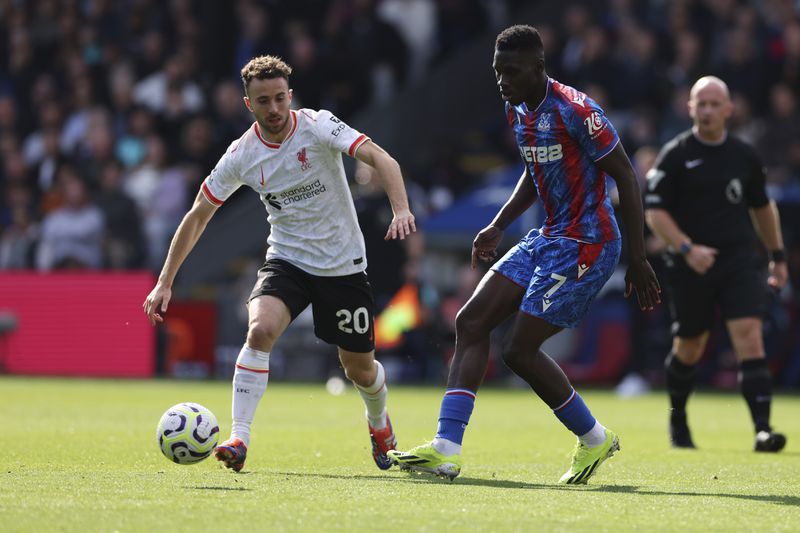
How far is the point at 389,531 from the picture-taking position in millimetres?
5340

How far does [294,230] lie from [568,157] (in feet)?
5.59

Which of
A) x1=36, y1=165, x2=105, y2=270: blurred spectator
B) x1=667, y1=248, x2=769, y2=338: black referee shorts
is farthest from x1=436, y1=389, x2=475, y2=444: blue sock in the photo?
x1=36, y1=165, x2=105, y2=270: blurred spectator

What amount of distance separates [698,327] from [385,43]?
497 inches

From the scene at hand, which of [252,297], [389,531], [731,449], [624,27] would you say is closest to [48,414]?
[252,297]

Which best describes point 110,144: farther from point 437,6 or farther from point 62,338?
point 437,6

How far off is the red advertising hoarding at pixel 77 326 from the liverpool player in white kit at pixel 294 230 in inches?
456

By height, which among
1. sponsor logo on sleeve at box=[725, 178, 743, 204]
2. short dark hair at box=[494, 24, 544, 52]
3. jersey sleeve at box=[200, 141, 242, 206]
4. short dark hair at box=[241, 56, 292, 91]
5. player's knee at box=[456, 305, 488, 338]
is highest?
short dark hair at box=[494, 24, 544, 52]

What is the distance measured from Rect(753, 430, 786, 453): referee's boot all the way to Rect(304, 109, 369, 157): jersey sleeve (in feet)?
12.0

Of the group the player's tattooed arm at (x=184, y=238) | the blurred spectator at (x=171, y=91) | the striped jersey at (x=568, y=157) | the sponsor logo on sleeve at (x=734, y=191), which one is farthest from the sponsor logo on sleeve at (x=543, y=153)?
the blurred spectator at (x=171, y=91)

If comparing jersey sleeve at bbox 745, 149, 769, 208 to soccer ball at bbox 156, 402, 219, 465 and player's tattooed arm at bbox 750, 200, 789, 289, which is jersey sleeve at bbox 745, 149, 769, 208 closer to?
player's tattooed arm at bbox 750, 200, 789, 289

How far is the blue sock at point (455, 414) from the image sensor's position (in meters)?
7.18

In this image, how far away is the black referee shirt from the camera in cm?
1007

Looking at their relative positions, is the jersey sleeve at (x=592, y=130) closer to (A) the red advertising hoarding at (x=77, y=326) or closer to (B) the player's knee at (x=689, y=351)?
(B) the player's knee at (x=689, y=351)

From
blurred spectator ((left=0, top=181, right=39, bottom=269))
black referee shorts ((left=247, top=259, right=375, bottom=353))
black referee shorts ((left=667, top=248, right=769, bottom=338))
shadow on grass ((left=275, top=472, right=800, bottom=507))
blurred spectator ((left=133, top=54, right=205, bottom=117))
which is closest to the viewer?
shadow on grass ((left=275, top=472, right=800, bottom=507))
